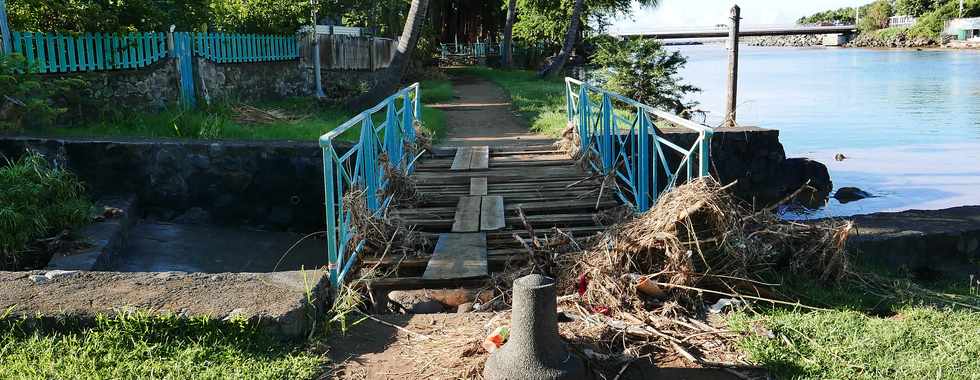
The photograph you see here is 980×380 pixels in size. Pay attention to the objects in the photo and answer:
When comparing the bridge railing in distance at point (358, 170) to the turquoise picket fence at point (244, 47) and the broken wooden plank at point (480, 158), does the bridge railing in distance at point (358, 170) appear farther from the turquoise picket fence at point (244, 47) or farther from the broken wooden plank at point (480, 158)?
the turquoise picket fence at point (244, 47)

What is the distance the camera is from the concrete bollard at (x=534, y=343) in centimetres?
329

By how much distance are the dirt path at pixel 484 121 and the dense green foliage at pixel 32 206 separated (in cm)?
572

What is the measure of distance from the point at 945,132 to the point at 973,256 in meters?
18.6

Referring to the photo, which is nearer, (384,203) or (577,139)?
(384,203)

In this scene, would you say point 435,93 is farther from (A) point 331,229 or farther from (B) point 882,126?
(A) point 331,229

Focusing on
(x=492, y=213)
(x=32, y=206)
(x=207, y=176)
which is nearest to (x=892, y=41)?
(x=207, y=176)

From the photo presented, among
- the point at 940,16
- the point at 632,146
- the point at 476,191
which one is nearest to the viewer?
the point at 632,146

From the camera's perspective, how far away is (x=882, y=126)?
24203 mm

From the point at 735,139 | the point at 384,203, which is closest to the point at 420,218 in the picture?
the point at 384,203

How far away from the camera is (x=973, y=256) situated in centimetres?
658

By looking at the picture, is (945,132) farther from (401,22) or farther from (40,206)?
(40,206)

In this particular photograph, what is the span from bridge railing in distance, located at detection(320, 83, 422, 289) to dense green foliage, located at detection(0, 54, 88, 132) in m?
3.69

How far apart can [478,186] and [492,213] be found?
3.75 ft

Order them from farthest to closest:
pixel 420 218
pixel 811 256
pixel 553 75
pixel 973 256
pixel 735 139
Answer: pixel 553 75 < pixel 735 139 < pixel 420 218 < pixel 973 256 < pixel 811 256
